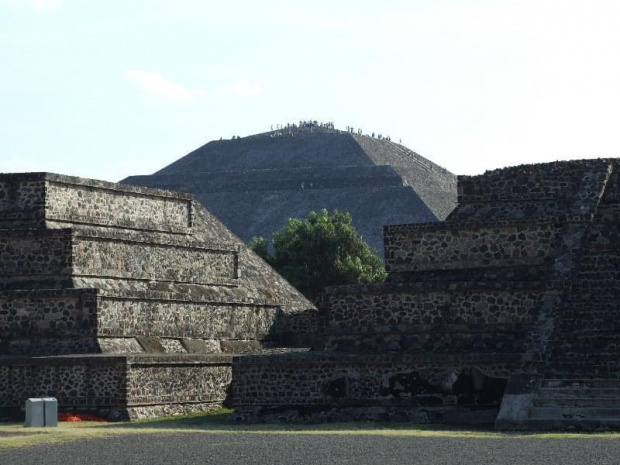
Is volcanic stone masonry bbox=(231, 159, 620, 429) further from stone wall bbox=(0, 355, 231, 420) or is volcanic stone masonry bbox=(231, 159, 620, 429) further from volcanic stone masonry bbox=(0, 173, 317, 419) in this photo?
volcanic stone masonry bbox=(0, 173, 317, 419)

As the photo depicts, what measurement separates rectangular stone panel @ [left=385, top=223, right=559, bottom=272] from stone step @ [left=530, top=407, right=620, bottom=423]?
6.36 m

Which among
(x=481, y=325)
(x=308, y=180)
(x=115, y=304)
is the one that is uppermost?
(x=308, y=180)

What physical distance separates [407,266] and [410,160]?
110668 mm

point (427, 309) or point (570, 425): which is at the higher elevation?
point (427, 309)

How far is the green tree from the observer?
61753 millimetres

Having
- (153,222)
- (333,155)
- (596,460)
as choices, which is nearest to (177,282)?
(153,222)

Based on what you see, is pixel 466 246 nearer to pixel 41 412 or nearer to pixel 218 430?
pixel 218 430

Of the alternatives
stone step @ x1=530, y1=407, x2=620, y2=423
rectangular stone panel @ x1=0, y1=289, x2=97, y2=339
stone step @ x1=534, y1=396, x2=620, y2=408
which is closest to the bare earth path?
stone step @ x1=530, y1=407, x2=620, y2=423

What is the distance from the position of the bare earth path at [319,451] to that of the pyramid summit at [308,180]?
87527 millimetres

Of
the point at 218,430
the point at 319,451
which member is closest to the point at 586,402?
the point at 319,451

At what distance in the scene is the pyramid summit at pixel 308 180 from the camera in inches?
4948

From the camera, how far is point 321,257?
6359 cm

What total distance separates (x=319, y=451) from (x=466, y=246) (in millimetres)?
12332

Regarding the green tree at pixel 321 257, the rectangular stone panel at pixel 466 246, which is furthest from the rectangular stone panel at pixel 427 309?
the green tree at pixel 321 257
